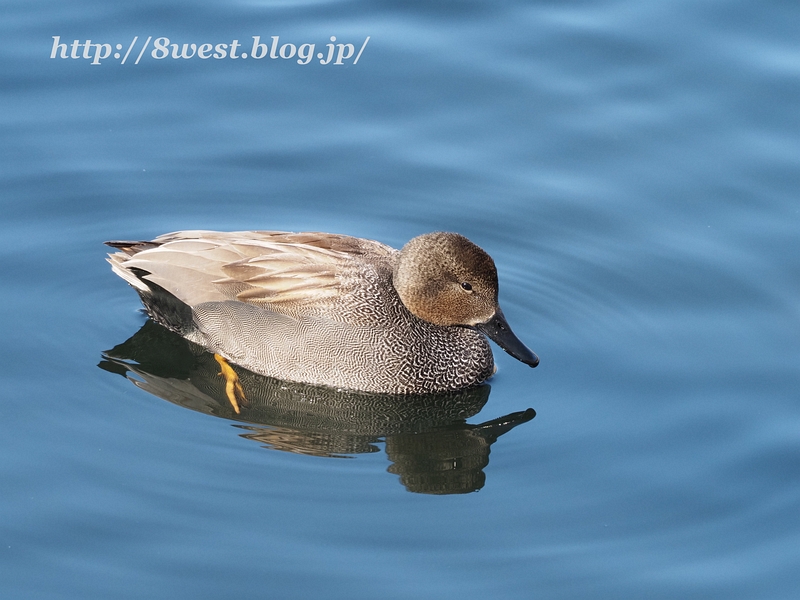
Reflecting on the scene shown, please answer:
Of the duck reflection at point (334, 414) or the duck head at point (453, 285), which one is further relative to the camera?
the duck head at point (453, 285)

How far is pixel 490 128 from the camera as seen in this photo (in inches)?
449

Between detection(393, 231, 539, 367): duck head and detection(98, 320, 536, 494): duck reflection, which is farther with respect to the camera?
detection(393, 231, 539, 367): duck head

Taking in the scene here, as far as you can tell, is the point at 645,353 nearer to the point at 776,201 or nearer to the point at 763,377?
the point at 763,377

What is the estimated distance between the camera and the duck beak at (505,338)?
8.82 m

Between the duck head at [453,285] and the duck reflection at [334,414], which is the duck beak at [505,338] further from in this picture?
the duck reflection at [334,414]

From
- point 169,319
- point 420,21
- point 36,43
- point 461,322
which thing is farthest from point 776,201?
point 36,43

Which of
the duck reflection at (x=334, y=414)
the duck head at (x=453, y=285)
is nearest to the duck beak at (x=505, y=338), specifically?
the duck head at (x=453, y=285)

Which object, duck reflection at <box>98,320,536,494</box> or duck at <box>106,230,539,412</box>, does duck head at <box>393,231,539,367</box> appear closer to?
duck at <box>106,230,539,412</box>

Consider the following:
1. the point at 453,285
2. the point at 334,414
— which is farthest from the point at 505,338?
the point at 334,414

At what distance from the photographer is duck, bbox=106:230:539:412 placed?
8.85 meters

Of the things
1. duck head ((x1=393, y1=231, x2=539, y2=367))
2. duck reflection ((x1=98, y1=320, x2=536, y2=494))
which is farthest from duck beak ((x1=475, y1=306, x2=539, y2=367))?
duck reflection ((x1=98, y1=320, x2=536, y2=494))

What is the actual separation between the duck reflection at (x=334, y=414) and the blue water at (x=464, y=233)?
0.14 feet

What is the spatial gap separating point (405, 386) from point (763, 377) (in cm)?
246

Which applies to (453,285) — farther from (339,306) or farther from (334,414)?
(334,414)
